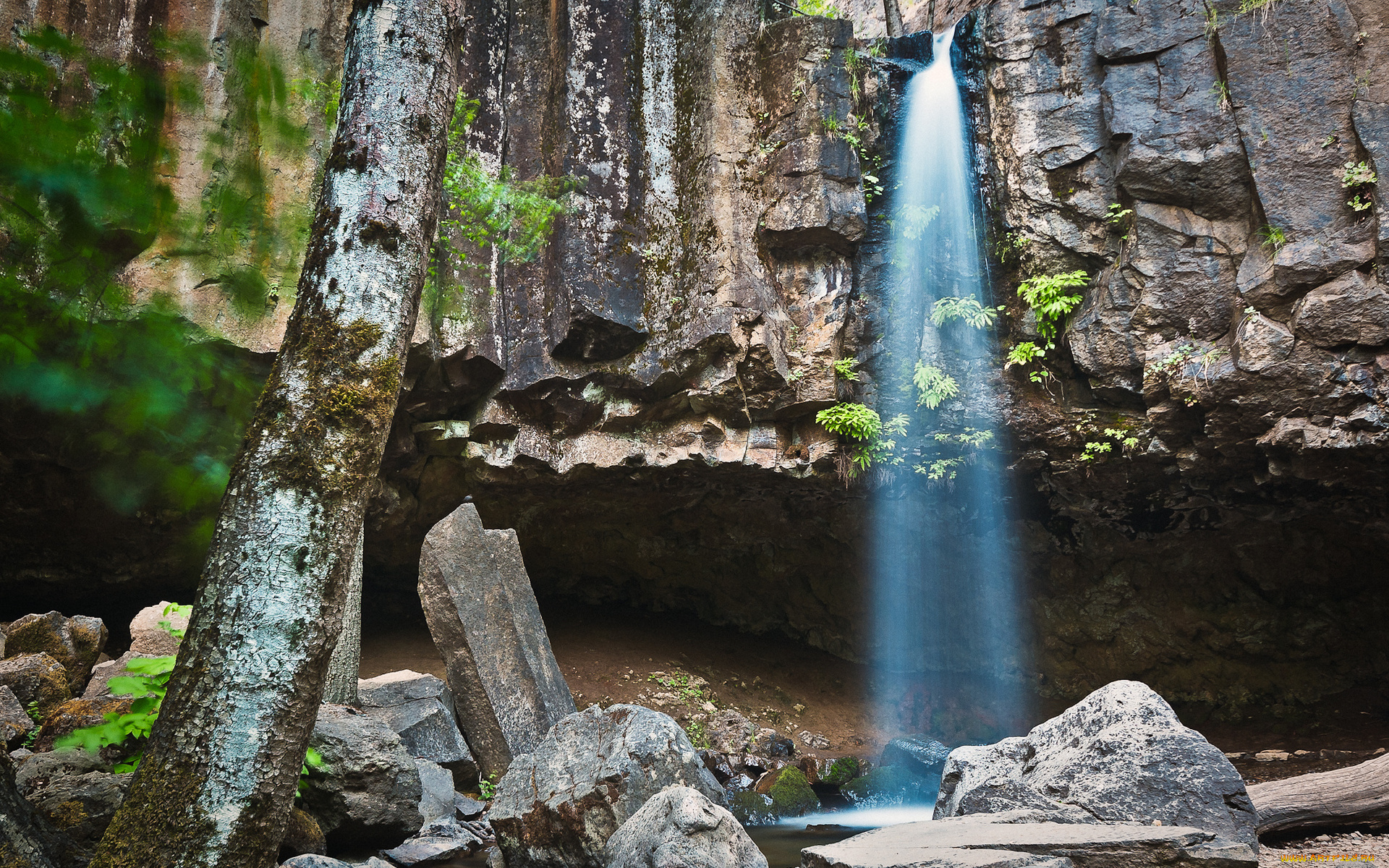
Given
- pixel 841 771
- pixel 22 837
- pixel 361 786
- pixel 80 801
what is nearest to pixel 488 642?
pixel 361 786

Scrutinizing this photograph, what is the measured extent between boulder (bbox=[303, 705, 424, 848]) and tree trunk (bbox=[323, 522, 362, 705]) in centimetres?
155

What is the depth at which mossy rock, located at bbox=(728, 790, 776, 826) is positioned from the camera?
6.45 m

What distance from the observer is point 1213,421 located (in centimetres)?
797

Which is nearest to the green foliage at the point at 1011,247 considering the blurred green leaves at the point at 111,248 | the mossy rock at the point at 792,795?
the mossy rock at the point at 792,795

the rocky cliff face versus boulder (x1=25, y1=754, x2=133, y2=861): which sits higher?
the rocky cliff face

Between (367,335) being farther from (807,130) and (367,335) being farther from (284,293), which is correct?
(807,130)

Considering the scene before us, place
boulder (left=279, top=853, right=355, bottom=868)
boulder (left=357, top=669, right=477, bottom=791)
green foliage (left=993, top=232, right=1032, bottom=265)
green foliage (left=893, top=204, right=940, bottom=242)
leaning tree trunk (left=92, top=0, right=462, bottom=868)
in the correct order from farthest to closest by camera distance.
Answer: green foliage (left=893, top=204, right=940, bottom=242) < green foliage (left=993, top=232, right=1032, bottom=265) < boulder (left=357, top=669, right=477, bottom=791) < boulder (left=279, top=853, right=355, bottom=868) < leaning tree trunk (left=92, top=0, right=462, bottom=868)

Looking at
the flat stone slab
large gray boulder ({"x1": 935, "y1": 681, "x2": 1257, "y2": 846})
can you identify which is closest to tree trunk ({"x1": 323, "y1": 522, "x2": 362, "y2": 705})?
the flat stone slab

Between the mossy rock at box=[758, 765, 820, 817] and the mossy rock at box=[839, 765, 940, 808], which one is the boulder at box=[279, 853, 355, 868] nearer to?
the mossy rock at box=[758, 765, 820, 817]

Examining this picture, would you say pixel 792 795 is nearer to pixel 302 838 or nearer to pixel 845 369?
pixel 302 838

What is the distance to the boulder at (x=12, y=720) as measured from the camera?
3954mm

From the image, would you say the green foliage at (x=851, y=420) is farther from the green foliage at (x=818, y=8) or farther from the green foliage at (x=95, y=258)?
the green foliage at (x=95, y=258)

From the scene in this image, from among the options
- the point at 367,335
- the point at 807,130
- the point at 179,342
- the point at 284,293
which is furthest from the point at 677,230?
the point at 367,335

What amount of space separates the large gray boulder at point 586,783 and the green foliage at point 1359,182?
26.4 feet
